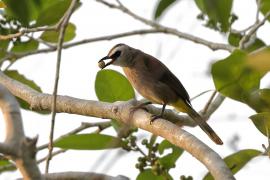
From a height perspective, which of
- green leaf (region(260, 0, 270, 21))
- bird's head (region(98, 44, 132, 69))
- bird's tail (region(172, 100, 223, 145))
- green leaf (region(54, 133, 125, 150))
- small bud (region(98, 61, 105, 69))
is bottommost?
green leaf (region(54, 133, 125, 150))

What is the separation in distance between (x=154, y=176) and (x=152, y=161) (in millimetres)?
87

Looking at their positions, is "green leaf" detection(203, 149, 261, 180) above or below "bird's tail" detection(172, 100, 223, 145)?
below

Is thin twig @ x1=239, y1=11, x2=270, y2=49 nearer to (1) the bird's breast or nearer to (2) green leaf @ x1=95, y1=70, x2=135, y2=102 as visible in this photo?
(2) green leaf @ x1=95, y1=70, x2=135, y2=102

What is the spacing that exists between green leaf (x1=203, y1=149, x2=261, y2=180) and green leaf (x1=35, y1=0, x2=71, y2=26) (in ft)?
4.42

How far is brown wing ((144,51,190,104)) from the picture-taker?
5242mm

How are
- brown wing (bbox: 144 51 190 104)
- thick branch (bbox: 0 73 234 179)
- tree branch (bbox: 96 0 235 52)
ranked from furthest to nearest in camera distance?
brown wing (bbox: 144 51 190 104), tree branch (bbox: 96 0 235 52), thick branch (bbox: 0 73 234 179)

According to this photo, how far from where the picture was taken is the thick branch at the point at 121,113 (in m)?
2.74

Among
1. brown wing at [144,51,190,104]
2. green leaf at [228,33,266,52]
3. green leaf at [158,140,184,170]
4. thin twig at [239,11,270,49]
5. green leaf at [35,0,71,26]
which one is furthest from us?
brown wing at [144,51,190,104]

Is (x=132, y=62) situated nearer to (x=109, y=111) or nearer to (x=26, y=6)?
(x=109, y=111)

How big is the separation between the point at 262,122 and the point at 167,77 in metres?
2.32

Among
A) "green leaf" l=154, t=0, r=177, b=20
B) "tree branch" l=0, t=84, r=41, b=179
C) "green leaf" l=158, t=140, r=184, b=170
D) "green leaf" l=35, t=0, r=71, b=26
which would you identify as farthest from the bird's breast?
"green leaf" l=154, t=0, r=177, b=20

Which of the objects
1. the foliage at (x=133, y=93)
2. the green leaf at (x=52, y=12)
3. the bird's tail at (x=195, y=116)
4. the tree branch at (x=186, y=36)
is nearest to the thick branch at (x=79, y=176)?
the foliage at (x=133, y=93)

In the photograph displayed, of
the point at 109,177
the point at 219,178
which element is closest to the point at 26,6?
the point at 219,178

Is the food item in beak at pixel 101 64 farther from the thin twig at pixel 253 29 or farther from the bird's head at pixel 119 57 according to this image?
the thin twig at pixel 253 29
